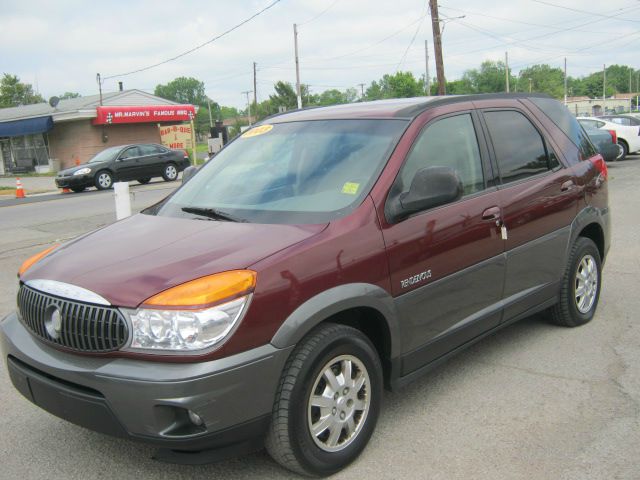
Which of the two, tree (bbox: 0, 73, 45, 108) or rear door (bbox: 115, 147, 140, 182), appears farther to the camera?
tree (bbox: 0, 73, 45, 108)

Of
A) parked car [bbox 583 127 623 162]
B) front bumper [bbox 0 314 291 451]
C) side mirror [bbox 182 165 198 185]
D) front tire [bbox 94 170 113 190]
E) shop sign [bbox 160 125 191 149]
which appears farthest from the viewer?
shop sign [bbox 160 125 191 149]

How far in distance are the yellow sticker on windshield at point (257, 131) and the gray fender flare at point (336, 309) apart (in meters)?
1.60

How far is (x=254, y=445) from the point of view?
2.75 metres

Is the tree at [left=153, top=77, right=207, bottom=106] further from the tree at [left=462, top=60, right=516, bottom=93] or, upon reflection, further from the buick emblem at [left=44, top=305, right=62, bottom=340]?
the buick emblem at [left=44, top=305, right=62, bottom=340]

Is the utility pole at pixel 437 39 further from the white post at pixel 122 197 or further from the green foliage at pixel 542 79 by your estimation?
the green foliage at pixel 542 79

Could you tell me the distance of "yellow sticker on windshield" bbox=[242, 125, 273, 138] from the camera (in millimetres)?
4242

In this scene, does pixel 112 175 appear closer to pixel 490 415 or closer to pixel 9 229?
pixel 9 229

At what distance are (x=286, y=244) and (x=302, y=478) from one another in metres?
1.11

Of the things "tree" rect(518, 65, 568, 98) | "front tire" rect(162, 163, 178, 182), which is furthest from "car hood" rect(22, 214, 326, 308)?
"tree" rect(518, 65, 568, 98)

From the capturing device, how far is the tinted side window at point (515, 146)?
4184 millimetres

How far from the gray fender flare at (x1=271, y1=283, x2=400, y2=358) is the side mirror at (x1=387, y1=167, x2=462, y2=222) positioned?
0.43 metres

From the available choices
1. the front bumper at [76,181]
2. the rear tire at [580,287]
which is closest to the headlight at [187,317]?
the rear tire at [580,287]

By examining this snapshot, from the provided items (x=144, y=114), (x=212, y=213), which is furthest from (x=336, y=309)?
(x=144, y=114)

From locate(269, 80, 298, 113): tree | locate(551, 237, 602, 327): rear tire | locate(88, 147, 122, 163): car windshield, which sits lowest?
locate(551, 237, 602, 327): rear tire
